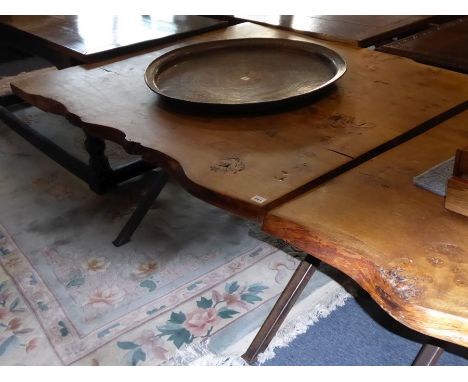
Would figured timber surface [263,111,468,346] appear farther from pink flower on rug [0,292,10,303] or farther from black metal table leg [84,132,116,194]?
black metal table leg [84,132,116,194]

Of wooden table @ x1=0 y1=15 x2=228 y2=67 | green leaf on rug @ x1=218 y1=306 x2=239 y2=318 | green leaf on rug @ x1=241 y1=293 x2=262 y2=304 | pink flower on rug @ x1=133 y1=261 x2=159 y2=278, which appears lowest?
pink flower on rug @ x1=133 y1=261 x2=159 y2=278

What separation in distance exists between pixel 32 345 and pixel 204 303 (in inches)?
18.4

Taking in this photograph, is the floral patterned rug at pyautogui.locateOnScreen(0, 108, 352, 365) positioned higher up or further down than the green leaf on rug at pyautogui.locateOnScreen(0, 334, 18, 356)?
higher up

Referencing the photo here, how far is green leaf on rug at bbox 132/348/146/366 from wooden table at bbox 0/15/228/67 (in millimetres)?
819

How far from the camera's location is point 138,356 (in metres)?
1.33

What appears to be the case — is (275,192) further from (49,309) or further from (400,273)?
(49,309)


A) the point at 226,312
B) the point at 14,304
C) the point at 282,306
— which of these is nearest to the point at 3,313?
the point at 14,304

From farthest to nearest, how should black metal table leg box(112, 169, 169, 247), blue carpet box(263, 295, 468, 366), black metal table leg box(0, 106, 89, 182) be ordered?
black metal table leg box(0, 106, 89, 182)
black metal table leg box(112, 169, 169, 247)
blue carpet box(263, 295, 468, 366)

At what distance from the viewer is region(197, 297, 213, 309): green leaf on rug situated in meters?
1.49

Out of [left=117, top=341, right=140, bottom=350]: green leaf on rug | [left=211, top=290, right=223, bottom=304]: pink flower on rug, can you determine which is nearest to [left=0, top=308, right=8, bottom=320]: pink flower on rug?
[left=117, top=341, right=140, bottom=350]: green leaf on rug

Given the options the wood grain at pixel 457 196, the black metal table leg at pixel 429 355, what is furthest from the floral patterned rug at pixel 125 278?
the wood grain at pixel 457 196

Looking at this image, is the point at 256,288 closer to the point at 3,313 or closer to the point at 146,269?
the point at 146,269

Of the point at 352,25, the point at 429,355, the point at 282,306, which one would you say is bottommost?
the point at 282,306

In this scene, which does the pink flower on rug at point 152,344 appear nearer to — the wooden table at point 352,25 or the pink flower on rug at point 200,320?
the pink flower on rug at point 200,320
